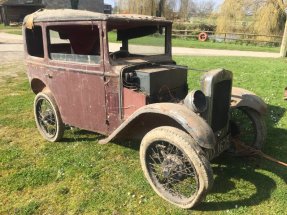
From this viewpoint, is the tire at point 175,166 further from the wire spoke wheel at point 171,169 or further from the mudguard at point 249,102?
the mudguard at point 249,102

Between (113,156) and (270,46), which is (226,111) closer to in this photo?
(113,156)

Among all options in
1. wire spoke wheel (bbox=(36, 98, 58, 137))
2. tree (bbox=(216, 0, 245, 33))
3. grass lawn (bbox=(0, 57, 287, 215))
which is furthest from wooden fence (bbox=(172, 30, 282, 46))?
wire spoke wheel (bbox=(36, 98, 58, 137))

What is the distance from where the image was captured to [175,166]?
3.71 metres

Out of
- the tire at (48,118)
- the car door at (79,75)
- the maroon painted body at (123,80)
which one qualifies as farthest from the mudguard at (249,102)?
the tire at (48,118)

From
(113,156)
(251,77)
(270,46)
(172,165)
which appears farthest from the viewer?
(270,46)

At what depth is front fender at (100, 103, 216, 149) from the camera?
3.45 metres

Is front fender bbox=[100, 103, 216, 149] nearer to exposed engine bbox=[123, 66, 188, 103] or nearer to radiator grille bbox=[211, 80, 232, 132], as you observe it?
exposed engine bbox=[123, 66, 188, 103]

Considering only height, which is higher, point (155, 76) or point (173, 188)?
point (155, 76)

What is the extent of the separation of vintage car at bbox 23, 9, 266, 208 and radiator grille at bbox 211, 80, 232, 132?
0.04 feet

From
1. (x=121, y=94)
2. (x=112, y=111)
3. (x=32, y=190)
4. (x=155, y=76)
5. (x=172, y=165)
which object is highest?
(x=155, y=76)

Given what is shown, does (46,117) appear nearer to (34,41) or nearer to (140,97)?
(34,41)

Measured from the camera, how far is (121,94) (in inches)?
172

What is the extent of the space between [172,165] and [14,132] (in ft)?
11.7

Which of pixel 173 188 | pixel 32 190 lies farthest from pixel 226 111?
pixel 32 190
